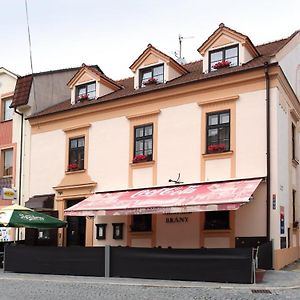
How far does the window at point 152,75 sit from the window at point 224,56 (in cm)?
240

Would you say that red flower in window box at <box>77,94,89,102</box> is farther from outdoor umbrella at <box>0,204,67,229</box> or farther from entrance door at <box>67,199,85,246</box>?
outdoor umbrella at <box>0,204,67,229</box>

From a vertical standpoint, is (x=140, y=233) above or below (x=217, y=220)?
below

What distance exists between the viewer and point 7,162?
2873 cm

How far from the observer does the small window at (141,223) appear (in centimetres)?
2241

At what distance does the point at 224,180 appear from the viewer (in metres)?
20.5

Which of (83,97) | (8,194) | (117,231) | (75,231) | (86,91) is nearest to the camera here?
(117,231)

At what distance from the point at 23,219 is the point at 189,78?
8.50 metres

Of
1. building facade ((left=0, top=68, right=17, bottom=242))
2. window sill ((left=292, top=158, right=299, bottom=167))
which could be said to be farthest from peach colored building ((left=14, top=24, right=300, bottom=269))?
building facade ((left=0, top=68, right=17, bottom=242))

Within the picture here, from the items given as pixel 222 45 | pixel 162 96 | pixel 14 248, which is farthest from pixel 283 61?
pixel 14 248

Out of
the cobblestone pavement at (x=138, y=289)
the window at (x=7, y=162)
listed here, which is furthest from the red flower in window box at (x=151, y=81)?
the cobblestone pavement at (x=138, y=289)

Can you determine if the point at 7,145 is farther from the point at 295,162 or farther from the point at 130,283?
the point at 130,283

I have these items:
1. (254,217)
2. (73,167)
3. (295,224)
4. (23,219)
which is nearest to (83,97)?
(73,167)

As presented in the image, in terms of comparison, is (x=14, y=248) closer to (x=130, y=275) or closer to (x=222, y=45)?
(x=130, y=275)

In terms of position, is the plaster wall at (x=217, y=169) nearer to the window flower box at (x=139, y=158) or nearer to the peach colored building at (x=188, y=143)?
the peach colored building at (x=188, y=143)
